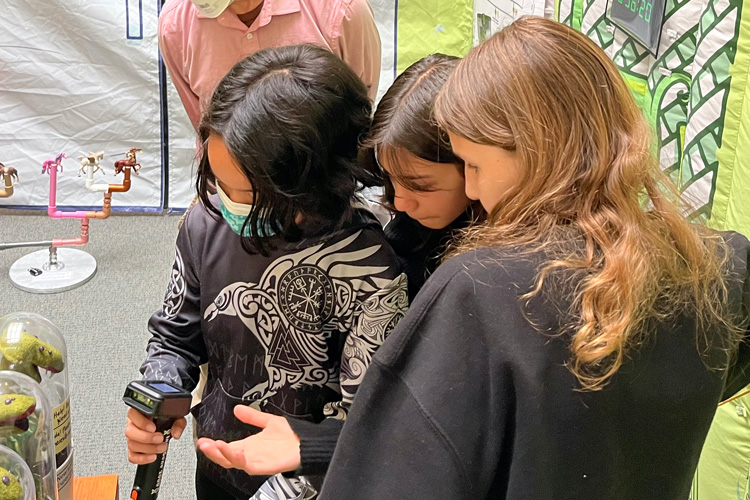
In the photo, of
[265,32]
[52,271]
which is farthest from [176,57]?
[52,271]

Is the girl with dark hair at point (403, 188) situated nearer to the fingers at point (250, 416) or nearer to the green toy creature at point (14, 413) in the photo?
the fingers at point (250, 416)

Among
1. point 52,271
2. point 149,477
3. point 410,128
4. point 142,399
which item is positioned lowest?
point 52,271

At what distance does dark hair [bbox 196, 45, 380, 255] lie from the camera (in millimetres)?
Answer: 802

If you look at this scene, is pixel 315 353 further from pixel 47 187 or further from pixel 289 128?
pixel 47 187

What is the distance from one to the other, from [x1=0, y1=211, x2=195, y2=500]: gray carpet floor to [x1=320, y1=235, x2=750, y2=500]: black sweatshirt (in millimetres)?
1284

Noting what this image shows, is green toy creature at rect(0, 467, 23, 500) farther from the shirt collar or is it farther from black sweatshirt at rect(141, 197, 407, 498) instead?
the shirt collar

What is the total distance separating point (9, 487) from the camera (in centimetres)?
65

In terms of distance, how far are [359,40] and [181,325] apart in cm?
89

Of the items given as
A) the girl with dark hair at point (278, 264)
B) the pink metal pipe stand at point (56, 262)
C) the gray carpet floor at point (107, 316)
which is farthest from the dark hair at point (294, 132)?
the pink metal pipe stand at point (56, 262)

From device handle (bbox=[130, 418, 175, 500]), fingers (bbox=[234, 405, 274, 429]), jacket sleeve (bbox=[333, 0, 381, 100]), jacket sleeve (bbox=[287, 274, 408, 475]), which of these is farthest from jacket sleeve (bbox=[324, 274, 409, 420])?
jacket sleeve (bbox=[333, 0, 381, 100])

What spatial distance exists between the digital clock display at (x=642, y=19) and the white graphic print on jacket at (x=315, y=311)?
0.84 meters

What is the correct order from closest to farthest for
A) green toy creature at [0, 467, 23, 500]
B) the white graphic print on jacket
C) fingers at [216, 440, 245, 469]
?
green toy creature at [0, 467, 23, 500]
fingers at [216, 440, 245, 469]
the white graphic print on jacket

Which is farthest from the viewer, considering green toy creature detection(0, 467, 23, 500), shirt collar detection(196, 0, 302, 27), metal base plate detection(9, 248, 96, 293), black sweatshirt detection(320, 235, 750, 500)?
metal base plate detection(9, 248, 96, 293)

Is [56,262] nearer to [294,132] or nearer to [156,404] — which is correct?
[156,404]
